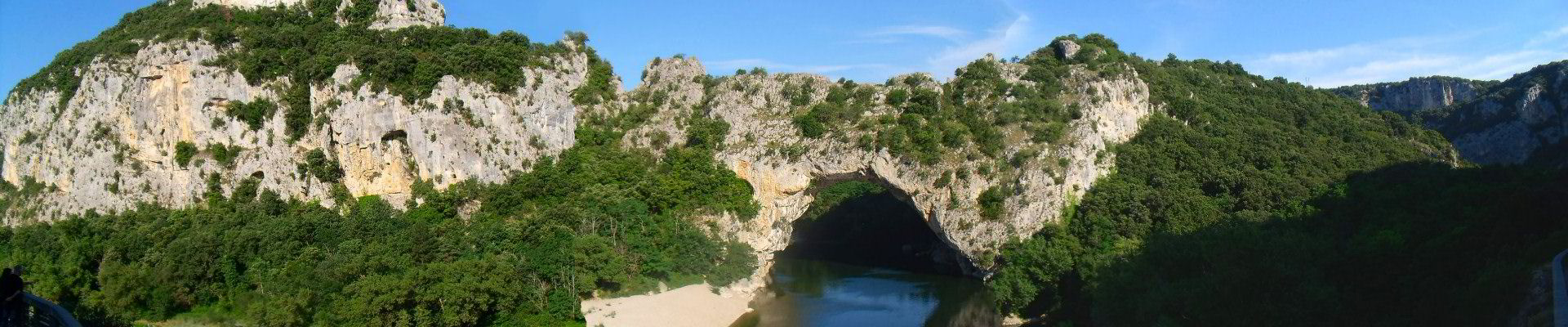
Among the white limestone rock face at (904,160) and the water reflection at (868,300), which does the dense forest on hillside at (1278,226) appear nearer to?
the white limestone rock face at (904,160)

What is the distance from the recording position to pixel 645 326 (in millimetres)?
36375

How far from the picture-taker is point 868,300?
44.8 meters

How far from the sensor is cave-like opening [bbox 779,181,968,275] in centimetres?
6688

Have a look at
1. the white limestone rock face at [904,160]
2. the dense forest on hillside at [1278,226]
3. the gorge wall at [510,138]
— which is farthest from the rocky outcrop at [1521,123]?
the gorge wall at [510,138]

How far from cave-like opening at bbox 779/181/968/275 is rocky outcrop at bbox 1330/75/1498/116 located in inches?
1637

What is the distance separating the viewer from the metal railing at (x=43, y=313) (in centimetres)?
1116

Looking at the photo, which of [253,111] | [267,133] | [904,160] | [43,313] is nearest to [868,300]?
[904,160]

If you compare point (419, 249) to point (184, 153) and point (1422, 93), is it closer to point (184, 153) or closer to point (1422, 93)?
point (184, 153)

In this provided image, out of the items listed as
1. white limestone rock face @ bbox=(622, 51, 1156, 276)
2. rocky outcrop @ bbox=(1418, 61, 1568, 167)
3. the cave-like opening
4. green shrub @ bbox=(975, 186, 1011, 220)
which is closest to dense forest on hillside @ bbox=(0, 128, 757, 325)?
white limestone rock face @ bbox=(622, 51, 1156, 276)

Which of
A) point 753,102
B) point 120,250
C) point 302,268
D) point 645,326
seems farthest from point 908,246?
point 120,250

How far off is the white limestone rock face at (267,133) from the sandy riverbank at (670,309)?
14243 millimetres

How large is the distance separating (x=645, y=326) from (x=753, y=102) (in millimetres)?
19397

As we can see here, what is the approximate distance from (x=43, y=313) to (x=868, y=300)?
119ft

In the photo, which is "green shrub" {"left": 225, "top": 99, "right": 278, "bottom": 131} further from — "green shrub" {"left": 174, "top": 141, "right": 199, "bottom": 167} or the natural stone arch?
the natural stone arch
